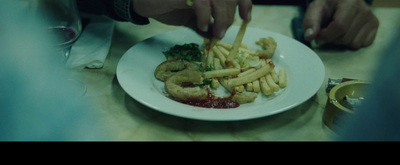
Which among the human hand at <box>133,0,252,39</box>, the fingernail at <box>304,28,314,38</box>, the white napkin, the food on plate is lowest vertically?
the white napkin

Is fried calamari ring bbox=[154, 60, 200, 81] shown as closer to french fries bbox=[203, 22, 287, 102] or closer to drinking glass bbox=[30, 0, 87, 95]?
french fries bbox=[203, 22, 287, 102]

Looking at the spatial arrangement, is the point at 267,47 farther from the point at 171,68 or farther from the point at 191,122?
the point at 191,122

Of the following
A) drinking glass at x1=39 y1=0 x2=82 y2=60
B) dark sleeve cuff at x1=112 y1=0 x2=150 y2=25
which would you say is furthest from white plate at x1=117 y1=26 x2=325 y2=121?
drinking glass at x1=39 y1=0 x2=82 y2=60

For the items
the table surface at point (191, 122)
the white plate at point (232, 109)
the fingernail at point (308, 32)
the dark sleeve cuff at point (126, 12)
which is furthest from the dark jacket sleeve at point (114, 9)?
the fingernail at point (308, 32)

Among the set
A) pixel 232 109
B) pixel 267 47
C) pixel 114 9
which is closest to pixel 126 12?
pixel 114 9

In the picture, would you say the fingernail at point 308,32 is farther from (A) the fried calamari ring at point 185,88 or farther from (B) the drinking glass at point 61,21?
(B) the drinking glass at point 61,21

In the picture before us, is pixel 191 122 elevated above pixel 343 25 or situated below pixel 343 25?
below

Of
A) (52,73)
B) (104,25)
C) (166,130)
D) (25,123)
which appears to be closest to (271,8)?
(104,25)
